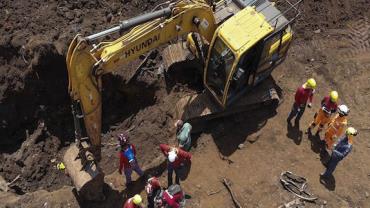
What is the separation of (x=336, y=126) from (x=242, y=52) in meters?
3.22

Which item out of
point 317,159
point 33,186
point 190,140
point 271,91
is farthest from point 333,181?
point 33,186

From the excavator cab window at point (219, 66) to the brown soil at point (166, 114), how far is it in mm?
1262

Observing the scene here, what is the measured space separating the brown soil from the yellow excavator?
0.76 m

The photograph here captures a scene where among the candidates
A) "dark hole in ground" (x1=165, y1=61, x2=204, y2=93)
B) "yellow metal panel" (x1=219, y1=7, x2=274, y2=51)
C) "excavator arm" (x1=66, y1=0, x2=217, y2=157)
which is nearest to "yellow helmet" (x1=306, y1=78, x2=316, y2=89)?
"yellow metal panel" (x1=219, y1=7, x2=274, y2=51)

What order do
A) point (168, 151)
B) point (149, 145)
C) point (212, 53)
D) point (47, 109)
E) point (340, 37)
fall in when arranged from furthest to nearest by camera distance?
point (340, 37)
point (47, 109)
point (149, 145)
point (212, 53)
point (168, 151)

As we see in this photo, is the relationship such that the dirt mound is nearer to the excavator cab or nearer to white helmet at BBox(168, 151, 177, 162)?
the excavator cab

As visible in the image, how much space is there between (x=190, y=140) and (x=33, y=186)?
4882 millimetres

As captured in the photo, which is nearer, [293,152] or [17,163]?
[293,152]

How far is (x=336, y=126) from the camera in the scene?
12.4m

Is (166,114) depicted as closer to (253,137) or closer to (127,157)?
(253,137)

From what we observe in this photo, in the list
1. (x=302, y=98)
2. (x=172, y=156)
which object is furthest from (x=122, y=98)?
(x=302, y=98)

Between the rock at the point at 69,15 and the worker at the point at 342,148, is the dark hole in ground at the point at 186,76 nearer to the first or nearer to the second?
the rock at the point at 69,15

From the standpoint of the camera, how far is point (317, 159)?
518 inches

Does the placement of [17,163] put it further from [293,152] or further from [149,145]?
[293,152]
